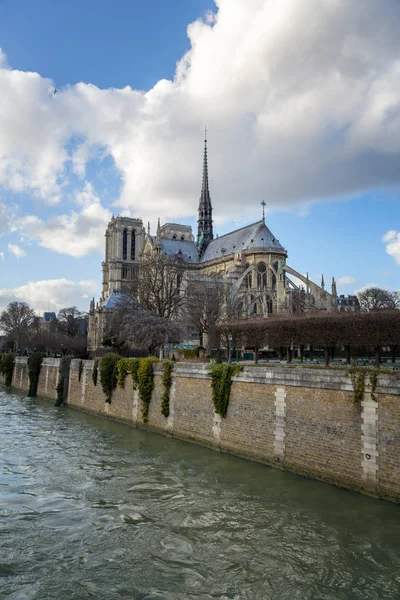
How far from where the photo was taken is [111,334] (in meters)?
42.2

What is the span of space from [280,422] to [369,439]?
10.1 feet

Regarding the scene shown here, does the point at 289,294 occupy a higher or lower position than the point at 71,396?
higher

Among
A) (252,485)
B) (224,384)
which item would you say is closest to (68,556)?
(252,485)

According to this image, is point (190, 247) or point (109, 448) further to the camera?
point (190, 247)

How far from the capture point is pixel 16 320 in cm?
6969

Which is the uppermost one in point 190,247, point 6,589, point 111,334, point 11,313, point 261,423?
point 190,247

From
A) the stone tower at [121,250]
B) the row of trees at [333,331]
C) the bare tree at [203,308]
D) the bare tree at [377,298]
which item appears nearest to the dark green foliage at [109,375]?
the row of trees at [333,331]

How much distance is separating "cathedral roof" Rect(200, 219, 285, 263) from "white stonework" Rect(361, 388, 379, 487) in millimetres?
49089

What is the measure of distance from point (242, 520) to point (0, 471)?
7438mm

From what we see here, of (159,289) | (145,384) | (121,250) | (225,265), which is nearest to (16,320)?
(121,250)

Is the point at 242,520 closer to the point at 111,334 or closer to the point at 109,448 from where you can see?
the point at 109,448

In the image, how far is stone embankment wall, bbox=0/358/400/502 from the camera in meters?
11.5

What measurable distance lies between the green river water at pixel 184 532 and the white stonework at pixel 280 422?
62cm

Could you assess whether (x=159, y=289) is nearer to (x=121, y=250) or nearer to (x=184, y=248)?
(x=184, y=248)
